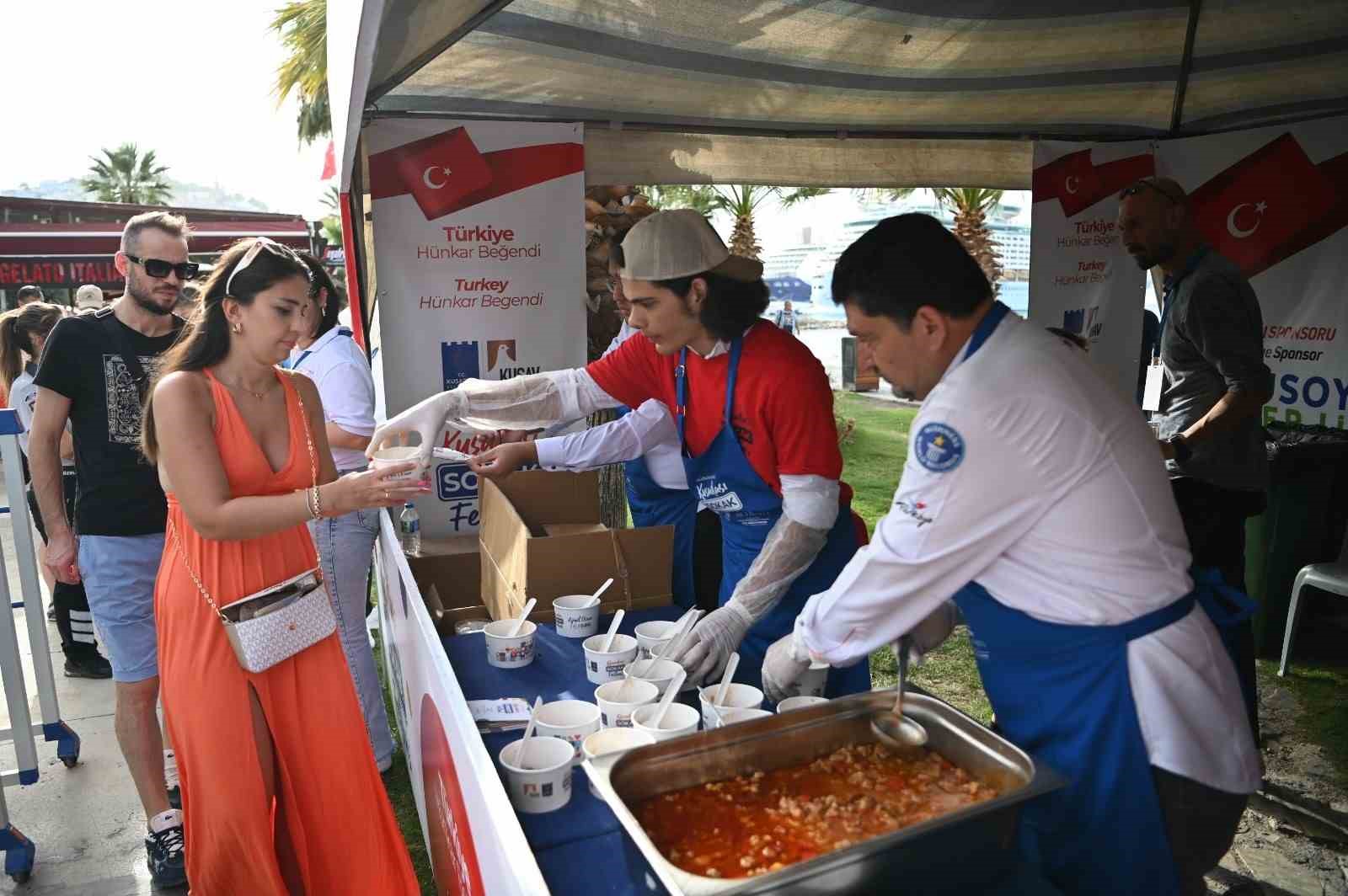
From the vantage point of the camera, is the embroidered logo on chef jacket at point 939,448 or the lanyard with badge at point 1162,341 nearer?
the embroidered logo on chef jacket at point 939,448

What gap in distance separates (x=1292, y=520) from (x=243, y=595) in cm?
489

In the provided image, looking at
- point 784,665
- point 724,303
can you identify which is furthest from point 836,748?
point 724,303

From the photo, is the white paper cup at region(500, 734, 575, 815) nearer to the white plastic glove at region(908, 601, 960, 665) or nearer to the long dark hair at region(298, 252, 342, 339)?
the white plastic glove at region(908, 601, 960, 665)

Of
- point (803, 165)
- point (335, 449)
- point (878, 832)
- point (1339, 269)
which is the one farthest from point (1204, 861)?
point (1339, 269)

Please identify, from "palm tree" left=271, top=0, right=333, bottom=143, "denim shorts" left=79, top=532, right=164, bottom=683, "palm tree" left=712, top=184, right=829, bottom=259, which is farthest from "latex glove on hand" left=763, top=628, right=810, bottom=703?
"palm tree" left=712, top=184, right=829, bottom=259

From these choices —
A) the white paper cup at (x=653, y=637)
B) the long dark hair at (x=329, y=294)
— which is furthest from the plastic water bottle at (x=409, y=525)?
the white paper cup at (x=653, y=637)

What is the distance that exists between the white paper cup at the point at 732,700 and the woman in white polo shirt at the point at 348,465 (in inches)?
78.0

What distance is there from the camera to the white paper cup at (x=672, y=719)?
1.74 metres

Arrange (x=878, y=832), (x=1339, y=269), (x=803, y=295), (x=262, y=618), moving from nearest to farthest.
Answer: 1. (x=878, y=832)
2. (x=262, y=618)
3. (x=1339, y=269)
4. (x=803, y=295)

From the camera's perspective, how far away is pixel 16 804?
11.9 feet

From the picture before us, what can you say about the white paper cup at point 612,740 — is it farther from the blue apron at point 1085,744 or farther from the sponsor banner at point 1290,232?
the sponsor banner at point 1290,232

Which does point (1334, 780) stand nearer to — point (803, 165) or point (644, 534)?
point (644, 534)

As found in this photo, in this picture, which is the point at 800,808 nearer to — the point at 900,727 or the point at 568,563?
the point at 900,727

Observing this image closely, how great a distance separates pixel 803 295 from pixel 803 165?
27159mm
